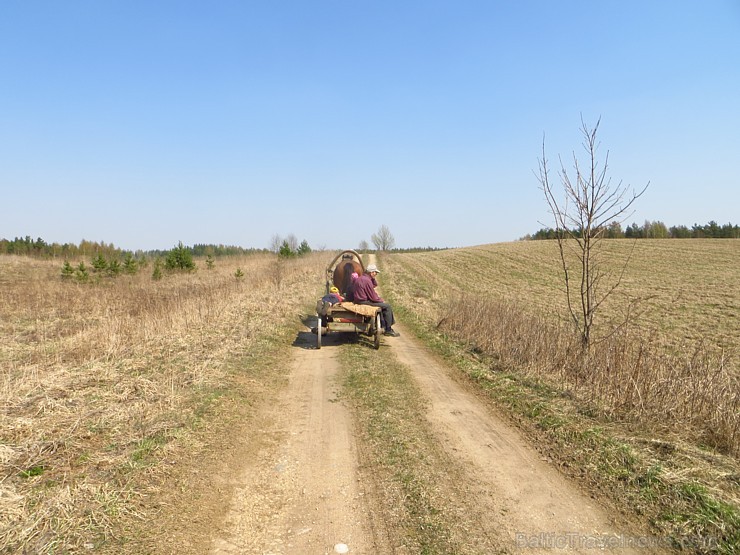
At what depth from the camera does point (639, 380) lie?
557cm

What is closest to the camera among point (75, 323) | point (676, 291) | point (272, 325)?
point (272, 325)

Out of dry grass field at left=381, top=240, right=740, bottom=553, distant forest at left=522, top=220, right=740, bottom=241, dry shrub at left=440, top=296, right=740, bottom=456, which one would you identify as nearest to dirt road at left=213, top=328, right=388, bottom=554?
dry grass field at left=381, top=240, right=740, bottom=553

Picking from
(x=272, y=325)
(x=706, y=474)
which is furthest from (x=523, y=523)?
(x=272, y=325)

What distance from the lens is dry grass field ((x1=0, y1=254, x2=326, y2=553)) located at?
9.93ft

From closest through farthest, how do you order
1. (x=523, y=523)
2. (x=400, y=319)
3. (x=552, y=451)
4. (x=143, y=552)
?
(x=143, y=552) → (x=523, y=523) → (x=552, y=451) → (x=400, y=319)

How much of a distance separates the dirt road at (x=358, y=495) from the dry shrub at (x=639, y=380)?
1.68 meters

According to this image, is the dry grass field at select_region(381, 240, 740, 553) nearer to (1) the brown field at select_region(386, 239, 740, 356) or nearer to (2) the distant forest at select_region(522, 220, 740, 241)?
(1) the brown field at select_region(386, 239, 740, 356)

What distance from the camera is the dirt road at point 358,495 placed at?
3039mm

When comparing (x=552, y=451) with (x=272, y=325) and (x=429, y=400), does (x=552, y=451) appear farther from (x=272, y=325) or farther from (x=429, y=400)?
(x=272, y=325)

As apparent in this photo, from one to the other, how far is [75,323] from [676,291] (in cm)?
3002

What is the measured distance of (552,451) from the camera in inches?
179

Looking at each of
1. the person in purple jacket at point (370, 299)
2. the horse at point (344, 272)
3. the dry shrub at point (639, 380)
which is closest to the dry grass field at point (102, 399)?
the horse at point (344, 272)

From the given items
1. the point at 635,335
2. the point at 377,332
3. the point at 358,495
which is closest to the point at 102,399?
the point at 358,495

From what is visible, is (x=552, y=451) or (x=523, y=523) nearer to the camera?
(x=523, y=523)
